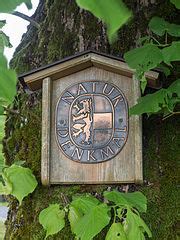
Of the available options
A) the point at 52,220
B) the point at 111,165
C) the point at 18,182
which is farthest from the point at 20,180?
the point at 111,165

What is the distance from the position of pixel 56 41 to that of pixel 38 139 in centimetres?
38

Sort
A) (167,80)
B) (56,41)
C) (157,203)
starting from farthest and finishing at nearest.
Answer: (56,41)
(167,80)
(157,203)

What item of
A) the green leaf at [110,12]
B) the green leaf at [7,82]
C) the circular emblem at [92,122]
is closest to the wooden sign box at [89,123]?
the circular emblem at [92,122]

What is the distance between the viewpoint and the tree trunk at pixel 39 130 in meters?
1.23

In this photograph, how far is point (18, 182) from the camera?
1.21 meters

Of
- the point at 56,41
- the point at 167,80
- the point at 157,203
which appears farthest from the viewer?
the point at 56,41

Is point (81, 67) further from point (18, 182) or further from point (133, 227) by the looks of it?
point (133, 227)

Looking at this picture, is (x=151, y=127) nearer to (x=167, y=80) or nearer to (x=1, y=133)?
(x=167, y=80)

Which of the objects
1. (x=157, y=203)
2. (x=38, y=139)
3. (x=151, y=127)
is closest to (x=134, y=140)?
(x=151, y=127)

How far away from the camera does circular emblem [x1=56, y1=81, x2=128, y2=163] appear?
1.24 metres

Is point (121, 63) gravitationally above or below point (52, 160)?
above

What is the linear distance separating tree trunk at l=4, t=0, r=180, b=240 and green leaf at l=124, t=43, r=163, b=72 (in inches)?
9.1

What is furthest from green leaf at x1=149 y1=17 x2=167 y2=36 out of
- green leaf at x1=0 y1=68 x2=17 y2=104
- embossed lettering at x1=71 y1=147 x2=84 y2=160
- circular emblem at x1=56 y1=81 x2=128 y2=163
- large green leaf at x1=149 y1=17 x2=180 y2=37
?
green leaf at x1=0 y1=68 x2=17 y2=104

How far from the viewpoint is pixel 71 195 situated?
1.26m
